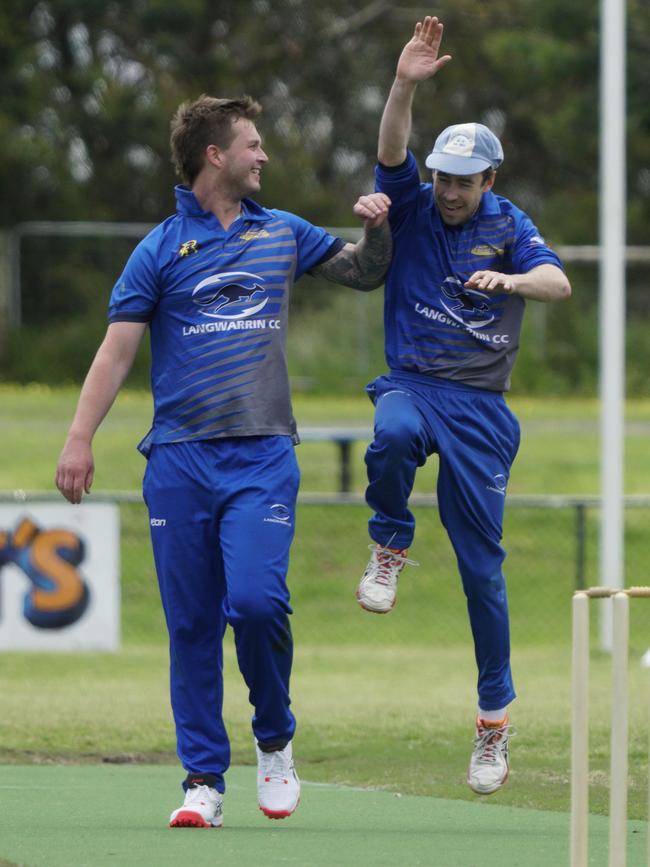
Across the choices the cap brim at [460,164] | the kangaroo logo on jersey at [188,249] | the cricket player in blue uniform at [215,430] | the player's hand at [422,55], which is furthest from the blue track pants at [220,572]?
the player's hand at [422,55]

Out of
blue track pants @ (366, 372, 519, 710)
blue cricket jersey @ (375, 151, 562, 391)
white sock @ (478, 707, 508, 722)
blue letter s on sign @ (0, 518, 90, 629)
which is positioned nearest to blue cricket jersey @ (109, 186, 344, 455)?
blue track pants @ (366, 372, 519, 710)

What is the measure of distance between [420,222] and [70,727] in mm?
4478

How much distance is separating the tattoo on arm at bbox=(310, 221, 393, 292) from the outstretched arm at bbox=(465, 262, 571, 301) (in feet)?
1.21

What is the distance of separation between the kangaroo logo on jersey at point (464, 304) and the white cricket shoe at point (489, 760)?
59.7 inches

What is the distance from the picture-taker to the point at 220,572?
643 cm

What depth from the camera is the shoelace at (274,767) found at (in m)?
6.34

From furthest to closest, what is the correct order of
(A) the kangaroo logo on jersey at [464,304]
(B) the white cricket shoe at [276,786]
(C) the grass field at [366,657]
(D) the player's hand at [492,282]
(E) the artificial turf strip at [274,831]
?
(C) the grass field at [366,657]
(A) the kangaroo logo on jersey at [464,304]
(B) the white cricket shoe at [276,786]
(D) the player's hand at [492,282]
(E) the artificial turf strip at [274,831]

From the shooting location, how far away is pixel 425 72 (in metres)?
6.36

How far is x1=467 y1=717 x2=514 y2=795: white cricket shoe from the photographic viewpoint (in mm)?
6707

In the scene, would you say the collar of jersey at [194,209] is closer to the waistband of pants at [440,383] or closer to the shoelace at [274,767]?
the waistband of pants at [440,383]

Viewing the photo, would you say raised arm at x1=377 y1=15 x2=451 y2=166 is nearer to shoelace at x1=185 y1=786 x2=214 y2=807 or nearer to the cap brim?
A: the cap brim

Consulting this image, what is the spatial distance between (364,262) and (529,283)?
2.12ft

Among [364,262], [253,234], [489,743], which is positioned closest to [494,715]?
[489,743]

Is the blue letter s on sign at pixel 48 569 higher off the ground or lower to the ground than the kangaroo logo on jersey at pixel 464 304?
lower
